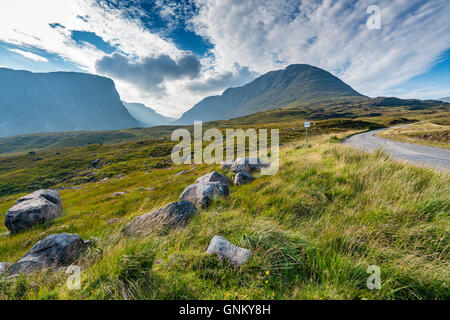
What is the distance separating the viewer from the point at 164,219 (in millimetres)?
4676

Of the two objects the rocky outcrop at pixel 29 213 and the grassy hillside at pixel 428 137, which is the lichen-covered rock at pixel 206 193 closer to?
the rocky outcrop at pixel 29 213

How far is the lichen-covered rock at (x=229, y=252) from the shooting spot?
2.94 meters

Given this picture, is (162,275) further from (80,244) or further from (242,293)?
(80,244)

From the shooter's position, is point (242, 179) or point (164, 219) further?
point (242, 179)

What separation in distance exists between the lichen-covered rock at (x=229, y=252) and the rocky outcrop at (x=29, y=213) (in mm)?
11282

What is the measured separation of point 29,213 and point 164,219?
9.49 metres

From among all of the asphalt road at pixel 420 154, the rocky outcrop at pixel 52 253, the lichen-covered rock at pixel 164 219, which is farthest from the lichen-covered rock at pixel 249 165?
the rocky outcrop at pixel 52 253

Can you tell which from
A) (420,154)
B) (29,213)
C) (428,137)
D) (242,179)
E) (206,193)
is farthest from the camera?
(428,137)

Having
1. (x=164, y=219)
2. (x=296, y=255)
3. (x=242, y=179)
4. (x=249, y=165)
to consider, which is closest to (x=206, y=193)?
(x=164, y=219)

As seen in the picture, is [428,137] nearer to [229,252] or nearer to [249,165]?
[249,165]

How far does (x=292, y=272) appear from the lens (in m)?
2.86

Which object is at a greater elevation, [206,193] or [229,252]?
[206,193]
